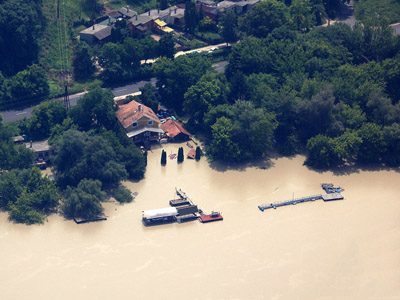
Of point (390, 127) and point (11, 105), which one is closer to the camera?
point (390, 127)

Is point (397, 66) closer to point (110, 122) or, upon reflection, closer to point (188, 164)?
point (188, 164)

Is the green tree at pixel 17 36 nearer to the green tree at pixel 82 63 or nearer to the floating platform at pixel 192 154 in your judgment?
the green tree at pixel 82 63

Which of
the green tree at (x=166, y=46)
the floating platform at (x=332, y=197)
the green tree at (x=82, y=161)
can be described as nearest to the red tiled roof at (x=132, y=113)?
the green tree at (x=82, y=161)

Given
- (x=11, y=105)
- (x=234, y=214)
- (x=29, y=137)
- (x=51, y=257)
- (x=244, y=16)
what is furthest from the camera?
(x=244, y=16)

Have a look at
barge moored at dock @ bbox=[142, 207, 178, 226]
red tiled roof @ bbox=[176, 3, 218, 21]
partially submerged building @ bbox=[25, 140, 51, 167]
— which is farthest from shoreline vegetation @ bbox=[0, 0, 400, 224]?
red tiled roof @ bbox=[176, 3, 218, 21]

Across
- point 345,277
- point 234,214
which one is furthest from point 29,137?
point 345,277

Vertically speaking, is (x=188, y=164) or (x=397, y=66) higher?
(x=397, y=66)

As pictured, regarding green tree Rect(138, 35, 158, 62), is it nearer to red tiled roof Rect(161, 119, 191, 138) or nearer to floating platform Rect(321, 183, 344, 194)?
red tiled roof Rect(161, 119, 191, 138)
